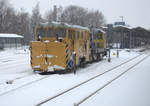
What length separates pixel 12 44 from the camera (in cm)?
5091

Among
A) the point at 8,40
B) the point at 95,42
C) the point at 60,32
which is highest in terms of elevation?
the point at 60,32

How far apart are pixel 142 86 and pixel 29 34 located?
223 ft

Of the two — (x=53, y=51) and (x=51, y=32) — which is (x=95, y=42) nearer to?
(x=51, y=32)

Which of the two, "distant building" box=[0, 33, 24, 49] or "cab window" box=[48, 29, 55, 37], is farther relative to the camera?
"distant building" box=[0, 33, 24, 49]

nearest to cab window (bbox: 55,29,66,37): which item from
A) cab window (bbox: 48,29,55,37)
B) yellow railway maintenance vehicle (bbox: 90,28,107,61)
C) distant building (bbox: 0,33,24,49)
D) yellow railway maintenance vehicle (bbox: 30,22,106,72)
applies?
yellow railway maintenance vehicle (bbox: 30,22,106,72)

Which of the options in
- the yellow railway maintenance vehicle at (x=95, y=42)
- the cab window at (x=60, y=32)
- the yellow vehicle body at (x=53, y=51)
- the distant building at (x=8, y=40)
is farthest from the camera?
the distant building at (x=8, y=40)

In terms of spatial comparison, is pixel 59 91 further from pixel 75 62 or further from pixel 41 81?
pixel 75 62

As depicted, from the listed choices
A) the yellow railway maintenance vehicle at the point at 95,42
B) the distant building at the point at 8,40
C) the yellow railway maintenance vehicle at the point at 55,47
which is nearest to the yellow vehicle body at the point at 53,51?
the yellow railway maintenance vehicle at the point at 55,47

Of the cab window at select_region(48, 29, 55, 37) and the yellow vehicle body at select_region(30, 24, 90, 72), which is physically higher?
the cab window at select_region(48, 29, 55, 37)

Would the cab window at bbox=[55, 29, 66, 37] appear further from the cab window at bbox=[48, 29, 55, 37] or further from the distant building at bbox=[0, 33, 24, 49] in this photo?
the distant building at bbox=[0, 33, 24, 49]

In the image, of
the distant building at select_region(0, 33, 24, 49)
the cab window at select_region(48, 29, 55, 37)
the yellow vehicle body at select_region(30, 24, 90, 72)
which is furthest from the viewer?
the distant building at select_region(0, 33, 24, 49)

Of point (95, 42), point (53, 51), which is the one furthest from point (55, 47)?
point (95, 42)

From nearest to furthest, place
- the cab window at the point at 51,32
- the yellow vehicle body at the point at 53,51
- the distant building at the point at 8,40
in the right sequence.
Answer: the yellow vehicle body at the point at 53,51 < the cab window at the point at 51,32 < the distant building at the point at 8,40

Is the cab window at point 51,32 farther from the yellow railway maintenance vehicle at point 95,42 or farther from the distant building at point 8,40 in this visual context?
the distant building at point 8,40
